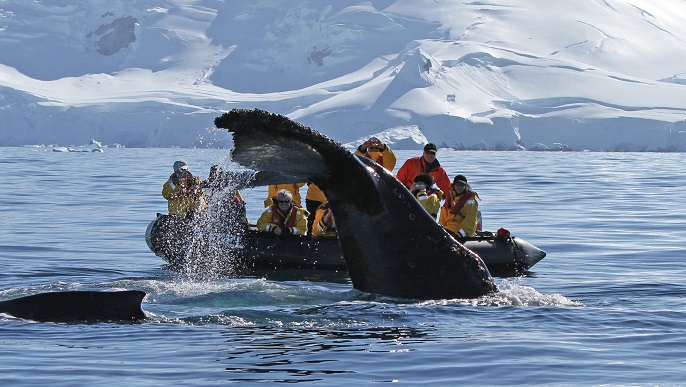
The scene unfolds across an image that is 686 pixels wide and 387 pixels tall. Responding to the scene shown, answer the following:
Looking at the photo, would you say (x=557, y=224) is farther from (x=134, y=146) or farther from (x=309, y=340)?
(x=134, y=146)

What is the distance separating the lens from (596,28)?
497 feet

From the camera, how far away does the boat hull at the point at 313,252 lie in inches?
560

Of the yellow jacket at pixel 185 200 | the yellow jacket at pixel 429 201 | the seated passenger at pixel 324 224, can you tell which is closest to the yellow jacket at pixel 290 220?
the seated passenger at pixel 324 224

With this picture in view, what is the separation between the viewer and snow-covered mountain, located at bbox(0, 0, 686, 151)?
9581 centimetres

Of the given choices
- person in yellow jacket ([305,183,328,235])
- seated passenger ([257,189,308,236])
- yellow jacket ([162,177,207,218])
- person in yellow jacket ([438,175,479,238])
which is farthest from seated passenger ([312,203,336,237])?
yellow jacket ([162,177,207,218])

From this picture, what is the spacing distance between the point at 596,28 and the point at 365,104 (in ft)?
191

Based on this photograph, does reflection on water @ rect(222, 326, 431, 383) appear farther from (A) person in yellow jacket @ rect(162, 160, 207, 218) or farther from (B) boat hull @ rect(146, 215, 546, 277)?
(A) person in yellow jacket @ rect(162, 160, 207, 218)

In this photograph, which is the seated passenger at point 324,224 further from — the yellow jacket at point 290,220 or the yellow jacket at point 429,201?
the yellow jacket at point 429,201

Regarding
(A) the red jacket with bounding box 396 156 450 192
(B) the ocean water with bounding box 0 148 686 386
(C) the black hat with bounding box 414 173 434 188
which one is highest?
(A) the red jacket with bounding box 396 156 450 192

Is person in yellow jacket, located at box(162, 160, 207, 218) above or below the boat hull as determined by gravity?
above

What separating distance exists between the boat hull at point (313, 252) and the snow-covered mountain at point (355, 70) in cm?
7373

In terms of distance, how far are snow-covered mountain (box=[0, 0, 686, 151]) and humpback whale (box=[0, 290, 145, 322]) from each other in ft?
266

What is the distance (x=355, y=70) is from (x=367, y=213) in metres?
144

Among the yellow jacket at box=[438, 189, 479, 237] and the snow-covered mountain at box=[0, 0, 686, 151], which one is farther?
the snow-covered mountain at box=[0, 0, 686, 151]
